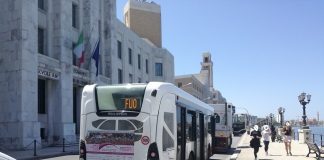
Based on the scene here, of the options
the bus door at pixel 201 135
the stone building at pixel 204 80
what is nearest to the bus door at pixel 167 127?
the bus door at pixel 201 135

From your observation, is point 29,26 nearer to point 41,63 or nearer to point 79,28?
point 41,63

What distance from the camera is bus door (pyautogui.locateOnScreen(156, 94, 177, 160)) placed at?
1053cm

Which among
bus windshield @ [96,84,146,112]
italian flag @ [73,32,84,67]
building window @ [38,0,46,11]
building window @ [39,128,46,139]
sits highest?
building window @ [38,0,46,11]

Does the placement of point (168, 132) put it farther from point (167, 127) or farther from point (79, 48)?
point (79, 48)

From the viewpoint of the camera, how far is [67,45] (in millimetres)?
36781

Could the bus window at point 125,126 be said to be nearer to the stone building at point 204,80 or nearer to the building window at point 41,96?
the building window at point 41,96

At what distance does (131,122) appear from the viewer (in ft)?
35.0

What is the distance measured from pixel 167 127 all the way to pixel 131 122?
0.91 m

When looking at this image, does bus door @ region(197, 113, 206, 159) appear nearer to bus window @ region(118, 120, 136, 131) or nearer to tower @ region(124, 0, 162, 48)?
bus window @ region(118, 120, 136, 131)

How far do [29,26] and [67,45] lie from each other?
5885 millimetres

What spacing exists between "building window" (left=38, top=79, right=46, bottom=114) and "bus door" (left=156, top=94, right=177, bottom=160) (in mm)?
24444

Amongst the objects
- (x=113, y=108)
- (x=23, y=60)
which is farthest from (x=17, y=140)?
(x=113, y=108)

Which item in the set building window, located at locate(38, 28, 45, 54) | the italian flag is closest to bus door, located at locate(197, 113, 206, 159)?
building window, located at locate(38, 28, 45, 54)

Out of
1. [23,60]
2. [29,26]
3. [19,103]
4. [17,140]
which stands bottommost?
[17,140]
